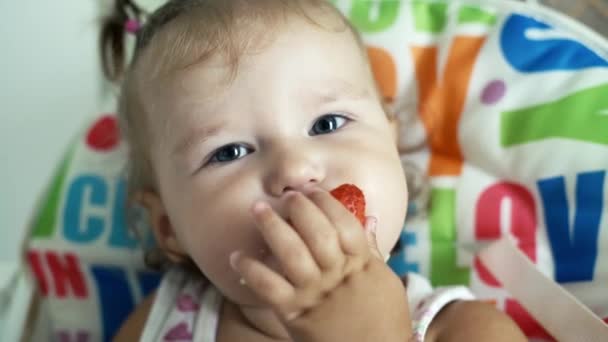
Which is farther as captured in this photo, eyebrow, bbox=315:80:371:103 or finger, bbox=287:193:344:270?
eyebrow, bbox=315:80:371:103

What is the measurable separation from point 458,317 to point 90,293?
0.57 meters

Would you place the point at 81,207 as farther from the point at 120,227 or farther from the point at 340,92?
the point at 340,92

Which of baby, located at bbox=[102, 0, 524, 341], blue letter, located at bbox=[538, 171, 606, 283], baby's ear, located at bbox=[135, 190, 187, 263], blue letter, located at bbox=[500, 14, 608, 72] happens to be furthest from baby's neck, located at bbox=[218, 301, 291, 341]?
blue letter, located at bbox=[500, 14, 608, 72]

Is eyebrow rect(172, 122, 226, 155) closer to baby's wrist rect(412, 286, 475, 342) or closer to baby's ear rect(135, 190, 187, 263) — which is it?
baby's ear rect(135, 190, 187, 263)

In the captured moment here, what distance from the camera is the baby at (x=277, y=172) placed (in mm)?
529

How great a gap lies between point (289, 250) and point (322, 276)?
34 millimetres

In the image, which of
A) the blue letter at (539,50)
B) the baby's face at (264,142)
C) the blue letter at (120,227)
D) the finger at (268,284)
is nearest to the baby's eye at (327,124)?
the baby's face at (264,142)

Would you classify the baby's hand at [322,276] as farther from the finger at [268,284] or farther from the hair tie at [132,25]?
the hair tie at [132,25]

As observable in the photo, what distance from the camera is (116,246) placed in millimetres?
992

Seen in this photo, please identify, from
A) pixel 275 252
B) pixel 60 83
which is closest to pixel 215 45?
pixel 275 252

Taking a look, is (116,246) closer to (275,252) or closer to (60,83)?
(60,83)

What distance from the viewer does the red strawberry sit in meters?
0.58

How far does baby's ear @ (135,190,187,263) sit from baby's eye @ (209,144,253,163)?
0.18 m

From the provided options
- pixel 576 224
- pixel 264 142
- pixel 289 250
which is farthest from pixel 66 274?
pixel 576 224
